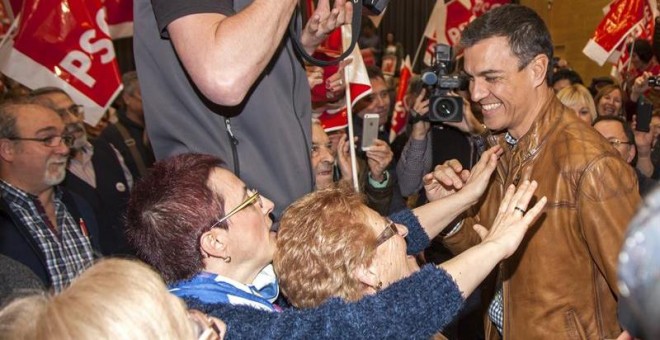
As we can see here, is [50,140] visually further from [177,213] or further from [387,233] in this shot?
[387,233]

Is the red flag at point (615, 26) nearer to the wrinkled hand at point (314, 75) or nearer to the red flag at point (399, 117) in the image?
the red flag at point (399, 117)

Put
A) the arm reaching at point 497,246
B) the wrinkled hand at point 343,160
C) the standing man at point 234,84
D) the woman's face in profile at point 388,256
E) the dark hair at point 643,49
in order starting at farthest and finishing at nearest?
1. the dark hair at point 643,49
2. the wrinkled hand at point 343,160
3. the woman's face in profile at point 388,256
4. the arm reaching at point 497,246
5. the standing man at point 234,84

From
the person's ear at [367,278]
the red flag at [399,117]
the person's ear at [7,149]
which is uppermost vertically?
the person's ear at [367,278]

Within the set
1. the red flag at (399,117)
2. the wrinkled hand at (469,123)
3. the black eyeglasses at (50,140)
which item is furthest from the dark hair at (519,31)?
the red flag at (399,117)

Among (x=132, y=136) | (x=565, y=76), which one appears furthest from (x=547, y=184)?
(x=565, y=76)

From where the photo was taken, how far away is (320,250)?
6.51 ft

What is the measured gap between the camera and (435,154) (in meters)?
4.32

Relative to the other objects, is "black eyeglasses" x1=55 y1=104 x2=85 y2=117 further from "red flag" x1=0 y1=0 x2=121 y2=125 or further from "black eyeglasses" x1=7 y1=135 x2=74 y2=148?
"black eyeglasses" x1=7 y1=135 x2=74 y2=148

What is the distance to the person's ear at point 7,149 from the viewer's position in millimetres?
3389

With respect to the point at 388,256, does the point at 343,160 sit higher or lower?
Result: lower

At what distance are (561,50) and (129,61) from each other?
27.4ft

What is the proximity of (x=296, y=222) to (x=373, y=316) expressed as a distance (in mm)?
535

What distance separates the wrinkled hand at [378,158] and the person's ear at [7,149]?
193 cm

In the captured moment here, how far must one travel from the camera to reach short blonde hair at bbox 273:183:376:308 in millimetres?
1980
